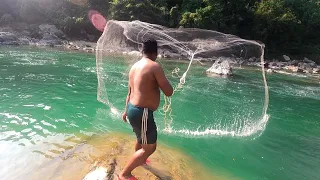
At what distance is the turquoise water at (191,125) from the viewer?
237 inches

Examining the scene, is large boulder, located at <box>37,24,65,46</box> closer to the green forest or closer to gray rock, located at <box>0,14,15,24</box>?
the green forest

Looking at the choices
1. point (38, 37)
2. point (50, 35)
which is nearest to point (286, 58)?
point (50, 35)

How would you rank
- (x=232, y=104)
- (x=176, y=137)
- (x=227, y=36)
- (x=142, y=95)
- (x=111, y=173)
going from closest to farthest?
(x=142, y=95)
(x=111, y=173)
(x=227, y=36)
(x=176, y=137)
(x=232, y=104)

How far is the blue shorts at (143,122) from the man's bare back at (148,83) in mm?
81

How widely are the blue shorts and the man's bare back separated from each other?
8cm

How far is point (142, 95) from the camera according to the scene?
4.11 metres

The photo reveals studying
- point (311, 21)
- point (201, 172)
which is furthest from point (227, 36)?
point (311, 21)

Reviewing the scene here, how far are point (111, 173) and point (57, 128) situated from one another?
316cm

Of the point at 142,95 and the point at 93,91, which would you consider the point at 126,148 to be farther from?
the point at 93,91

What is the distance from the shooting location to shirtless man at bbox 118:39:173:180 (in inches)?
157

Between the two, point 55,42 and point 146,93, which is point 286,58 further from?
point 146,93

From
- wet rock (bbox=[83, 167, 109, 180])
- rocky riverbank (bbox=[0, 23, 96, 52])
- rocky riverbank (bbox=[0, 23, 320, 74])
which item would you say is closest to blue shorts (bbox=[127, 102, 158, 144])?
wet rock (bbox=[83, 167, 109, 180])

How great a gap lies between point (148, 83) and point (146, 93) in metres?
0.16

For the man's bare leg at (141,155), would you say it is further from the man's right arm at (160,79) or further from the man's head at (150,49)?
the man's head at (150,49)
